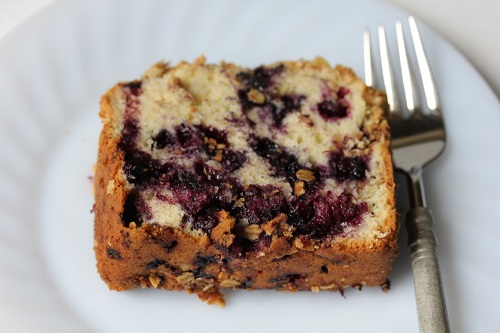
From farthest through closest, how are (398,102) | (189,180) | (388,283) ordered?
(398,102)
(388,283)
(189,180)

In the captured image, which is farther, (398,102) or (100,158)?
(398,102)

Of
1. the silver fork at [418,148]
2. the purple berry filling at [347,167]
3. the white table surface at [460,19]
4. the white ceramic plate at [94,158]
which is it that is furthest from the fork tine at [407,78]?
the purple berry filling at [347,167]

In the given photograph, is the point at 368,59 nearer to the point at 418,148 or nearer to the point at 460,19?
the point at 418,148

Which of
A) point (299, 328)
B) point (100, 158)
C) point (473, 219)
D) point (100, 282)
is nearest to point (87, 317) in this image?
point (100, 282)

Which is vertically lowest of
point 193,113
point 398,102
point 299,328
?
point 299,328

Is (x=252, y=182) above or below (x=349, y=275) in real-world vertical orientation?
above

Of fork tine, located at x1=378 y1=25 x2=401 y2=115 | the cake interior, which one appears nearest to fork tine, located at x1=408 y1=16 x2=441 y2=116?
fork tine, located at x1=378 y1=25 x2=401 y2=115

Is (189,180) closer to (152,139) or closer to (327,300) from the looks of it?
(152,139)

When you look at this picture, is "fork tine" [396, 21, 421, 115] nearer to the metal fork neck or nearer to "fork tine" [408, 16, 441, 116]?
"fork tine" [408, 16, 441, 116]
